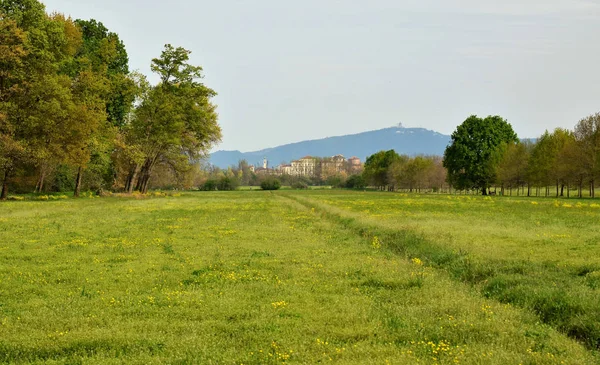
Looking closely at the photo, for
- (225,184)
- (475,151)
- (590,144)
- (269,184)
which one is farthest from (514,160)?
(225,184)

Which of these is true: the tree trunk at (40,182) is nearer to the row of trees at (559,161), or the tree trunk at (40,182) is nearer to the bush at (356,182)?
the row of trees at (559,161)

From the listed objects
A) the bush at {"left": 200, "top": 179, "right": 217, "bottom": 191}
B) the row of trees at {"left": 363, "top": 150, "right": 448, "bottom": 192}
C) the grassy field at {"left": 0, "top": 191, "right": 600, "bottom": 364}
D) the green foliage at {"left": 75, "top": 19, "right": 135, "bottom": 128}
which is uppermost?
the green foliage at {"left": 75, "top": 19, "right": 135, "bottom": 128}

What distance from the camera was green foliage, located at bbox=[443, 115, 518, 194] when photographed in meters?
95.9

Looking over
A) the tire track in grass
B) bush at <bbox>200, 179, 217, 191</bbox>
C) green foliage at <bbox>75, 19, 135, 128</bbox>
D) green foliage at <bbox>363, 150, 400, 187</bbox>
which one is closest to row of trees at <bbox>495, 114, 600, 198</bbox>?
green foliage at <bbox>363, 150, 400, 187</bbox>

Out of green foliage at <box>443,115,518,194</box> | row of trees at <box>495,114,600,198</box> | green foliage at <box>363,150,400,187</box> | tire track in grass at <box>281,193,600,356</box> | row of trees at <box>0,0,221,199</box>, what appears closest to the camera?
tire track in grass at <box>281,193,600,356</box>

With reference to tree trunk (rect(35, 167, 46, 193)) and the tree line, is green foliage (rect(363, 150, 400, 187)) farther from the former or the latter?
tree trunk (rect(35, 167, 46, 193))

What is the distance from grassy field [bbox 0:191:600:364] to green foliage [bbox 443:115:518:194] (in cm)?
7696

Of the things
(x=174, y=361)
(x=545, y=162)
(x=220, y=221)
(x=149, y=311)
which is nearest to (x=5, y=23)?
(x=220, y=221)

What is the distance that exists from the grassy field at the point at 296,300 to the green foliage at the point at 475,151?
3030 inches

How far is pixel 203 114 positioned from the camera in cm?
7231

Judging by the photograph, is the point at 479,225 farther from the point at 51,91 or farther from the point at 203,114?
the point at 203,114

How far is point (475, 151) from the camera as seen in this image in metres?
97.4

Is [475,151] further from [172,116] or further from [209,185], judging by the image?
[209,185]

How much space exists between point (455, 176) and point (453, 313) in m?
94.4
